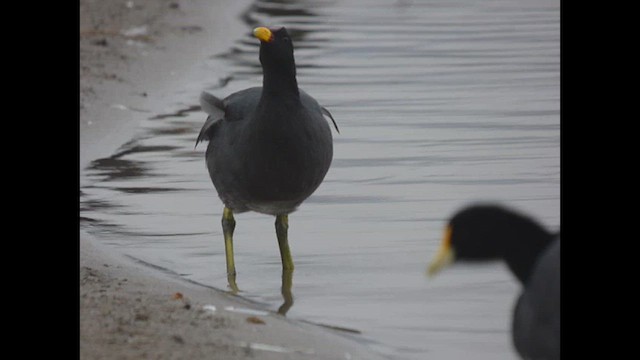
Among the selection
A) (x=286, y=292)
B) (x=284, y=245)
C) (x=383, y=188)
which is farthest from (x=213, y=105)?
(x=383, y=188)

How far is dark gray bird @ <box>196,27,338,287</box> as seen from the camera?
7414 millimetres

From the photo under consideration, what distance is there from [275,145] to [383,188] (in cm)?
244

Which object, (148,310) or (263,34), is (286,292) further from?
(148,310)

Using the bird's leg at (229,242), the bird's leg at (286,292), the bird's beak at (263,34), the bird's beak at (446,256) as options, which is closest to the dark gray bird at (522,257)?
the bird's beak at (446,256)

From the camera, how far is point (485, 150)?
10773 millimetres

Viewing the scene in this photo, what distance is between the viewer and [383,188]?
9.75 metres

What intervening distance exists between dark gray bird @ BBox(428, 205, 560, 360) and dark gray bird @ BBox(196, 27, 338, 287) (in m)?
2.47

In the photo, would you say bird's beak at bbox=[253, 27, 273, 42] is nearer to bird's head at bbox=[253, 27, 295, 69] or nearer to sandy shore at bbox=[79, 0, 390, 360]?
bird's head at bbox=[253, 27, 295, 69]

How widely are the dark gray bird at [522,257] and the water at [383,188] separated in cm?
147

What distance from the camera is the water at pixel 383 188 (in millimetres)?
7418

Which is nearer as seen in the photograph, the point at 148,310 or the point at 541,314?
the point at 541,314

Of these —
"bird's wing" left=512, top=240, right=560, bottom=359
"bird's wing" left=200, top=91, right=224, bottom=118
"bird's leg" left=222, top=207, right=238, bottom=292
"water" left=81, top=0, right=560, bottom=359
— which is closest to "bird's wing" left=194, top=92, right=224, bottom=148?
"bird's wing" left=200, top=91, right=224, bottom=118
